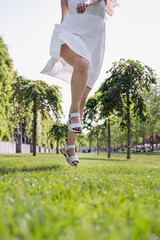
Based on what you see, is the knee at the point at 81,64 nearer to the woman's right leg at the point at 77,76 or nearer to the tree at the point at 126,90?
the woman's right leg at the point at 77,76

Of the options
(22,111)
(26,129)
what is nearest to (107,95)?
(22,111)

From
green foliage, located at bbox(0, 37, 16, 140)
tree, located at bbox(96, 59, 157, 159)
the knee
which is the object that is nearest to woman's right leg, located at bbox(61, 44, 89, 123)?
the knee

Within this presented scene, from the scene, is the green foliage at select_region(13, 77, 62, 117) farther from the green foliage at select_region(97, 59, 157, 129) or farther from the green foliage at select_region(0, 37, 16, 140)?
the green foliage at select_region(97, 59, 157, 129)

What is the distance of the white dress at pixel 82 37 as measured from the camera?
9.68ft

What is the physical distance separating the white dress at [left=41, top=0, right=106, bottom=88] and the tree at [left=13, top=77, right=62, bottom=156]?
32.2ft

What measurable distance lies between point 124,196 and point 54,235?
66 centimetres

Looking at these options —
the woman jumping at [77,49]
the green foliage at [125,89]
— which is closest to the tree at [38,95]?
the green foliage at [125,89]

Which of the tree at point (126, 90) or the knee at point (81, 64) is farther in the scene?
the tree at point (126, 90)

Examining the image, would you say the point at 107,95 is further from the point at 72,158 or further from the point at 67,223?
the point at 67,223

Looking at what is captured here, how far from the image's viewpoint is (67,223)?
2.43 feet

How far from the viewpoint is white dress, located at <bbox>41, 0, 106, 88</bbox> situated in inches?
116

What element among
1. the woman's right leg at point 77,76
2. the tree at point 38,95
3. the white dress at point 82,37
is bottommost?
the woman's right leg at point 77,76

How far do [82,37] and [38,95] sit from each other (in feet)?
34.7

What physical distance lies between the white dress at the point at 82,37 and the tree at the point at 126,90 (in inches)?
334
